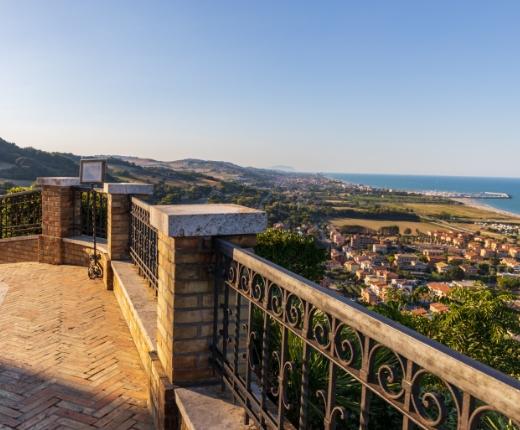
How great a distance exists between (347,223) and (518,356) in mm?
79795

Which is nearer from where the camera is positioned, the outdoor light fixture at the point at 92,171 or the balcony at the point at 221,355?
the balcony at the point at 221,355

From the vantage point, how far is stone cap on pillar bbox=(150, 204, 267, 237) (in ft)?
9.39

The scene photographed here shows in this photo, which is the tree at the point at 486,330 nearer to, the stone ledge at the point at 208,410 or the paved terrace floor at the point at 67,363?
the paved terrace floor at the point at 67,363

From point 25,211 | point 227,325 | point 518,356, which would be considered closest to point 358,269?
point 518,356

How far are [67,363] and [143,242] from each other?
213cm

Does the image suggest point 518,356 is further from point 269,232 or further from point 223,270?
point 223,270

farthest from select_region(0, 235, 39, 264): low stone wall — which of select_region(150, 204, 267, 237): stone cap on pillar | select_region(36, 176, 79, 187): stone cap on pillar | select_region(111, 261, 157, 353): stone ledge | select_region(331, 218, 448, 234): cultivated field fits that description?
select_region(331, 218, 448, 234): cultivated field

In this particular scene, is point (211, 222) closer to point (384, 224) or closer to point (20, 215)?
point (20, 215)

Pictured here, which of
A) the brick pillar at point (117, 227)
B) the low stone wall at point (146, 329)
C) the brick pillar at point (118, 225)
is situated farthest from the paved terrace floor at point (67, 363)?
the brick pillar at point (118, 225)

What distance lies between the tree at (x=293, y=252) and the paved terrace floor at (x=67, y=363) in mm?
5009

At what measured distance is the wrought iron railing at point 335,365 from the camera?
1144mm

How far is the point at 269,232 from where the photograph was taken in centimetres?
1181

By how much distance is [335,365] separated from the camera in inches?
69.6

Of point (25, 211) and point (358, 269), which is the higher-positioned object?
point (25, 211)
